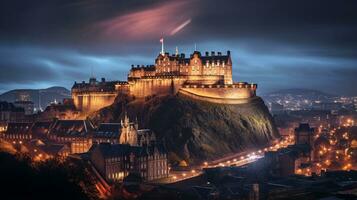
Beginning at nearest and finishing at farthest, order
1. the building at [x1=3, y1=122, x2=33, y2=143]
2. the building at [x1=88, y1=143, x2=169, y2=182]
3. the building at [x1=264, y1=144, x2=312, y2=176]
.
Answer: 1. the building at [x1=88, y1=143, x2=169, y2=182]
2. the building at [x1=264, y1=144, x2=312, y2=176]
3. the building at [x1=3, y1=122, x2=33, y2=143]

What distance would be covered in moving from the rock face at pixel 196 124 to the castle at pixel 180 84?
207cm


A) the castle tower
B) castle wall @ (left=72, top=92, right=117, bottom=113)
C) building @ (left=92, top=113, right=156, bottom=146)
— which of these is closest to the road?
building @ (left=92, top=113, right=156, bottom=146)

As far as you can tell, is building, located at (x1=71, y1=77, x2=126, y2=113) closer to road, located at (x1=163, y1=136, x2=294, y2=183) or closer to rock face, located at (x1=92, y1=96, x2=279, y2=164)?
rock face, located at (x1=92, y1=96, x2=279, y2=164)

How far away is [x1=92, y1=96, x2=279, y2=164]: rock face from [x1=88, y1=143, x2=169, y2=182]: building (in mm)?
11405

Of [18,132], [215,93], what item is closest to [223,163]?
[215,93]

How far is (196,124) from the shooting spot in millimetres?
105500

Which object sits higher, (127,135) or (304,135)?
(127,135)

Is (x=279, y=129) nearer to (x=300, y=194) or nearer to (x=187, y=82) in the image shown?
(x=187, y=82)

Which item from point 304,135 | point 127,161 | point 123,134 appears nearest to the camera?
point 127,161

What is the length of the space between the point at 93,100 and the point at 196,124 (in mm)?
33031

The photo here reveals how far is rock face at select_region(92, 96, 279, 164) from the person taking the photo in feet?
326

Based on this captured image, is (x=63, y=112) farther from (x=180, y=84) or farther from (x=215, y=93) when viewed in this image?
(x=215, y=93)

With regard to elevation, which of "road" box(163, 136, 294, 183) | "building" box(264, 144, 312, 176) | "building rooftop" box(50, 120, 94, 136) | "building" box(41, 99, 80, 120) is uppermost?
"building" box(41, 99, 80, 120)

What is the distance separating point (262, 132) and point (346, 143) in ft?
58.9
